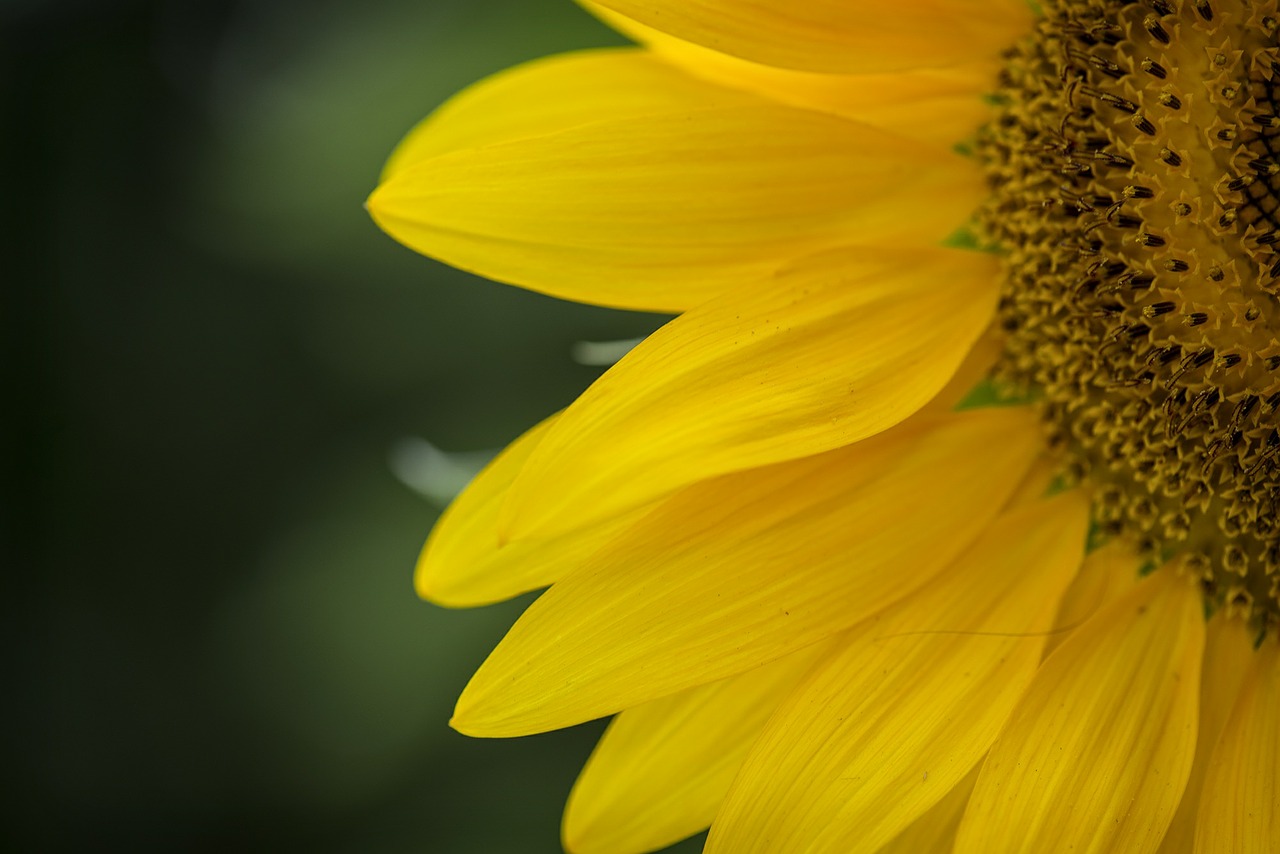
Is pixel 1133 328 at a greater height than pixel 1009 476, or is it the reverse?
pixel 1133 328

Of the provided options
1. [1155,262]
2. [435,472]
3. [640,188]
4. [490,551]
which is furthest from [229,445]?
[1155,262]

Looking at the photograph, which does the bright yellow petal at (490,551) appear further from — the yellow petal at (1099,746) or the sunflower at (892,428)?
the yellow petal at (1099,746)

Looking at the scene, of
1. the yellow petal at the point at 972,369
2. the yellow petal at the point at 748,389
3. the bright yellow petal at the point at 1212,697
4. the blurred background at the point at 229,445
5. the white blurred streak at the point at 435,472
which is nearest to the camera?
the yellow petal at the point at 748,389

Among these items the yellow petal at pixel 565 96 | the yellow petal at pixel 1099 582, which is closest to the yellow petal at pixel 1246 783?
the yellow petal at pixel 1099 582

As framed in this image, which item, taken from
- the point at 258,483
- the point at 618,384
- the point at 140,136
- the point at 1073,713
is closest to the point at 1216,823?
the point at 1073,713

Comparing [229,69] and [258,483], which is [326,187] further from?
[258,483]
